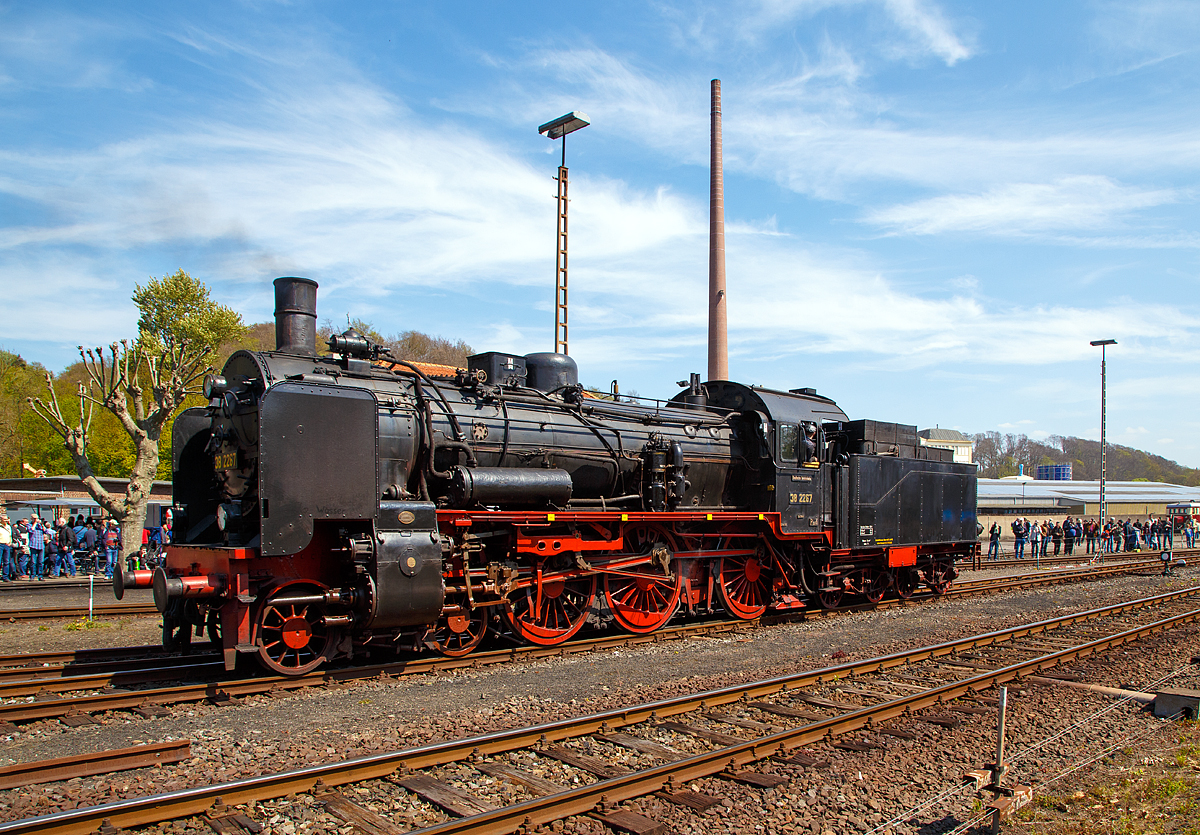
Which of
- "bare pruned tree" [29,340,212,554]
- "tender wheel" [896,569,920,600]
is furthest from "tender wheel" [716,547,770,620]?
"bare pruned tree" [29,340,212,554]

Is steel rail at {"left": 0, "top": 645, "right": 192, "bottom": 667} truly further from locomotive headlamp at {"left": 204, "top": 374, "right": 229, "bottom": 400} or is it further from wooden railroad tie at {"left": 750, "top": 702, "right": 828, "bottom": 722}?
wooden railroad tie at {"left": 750, "top": 702, "right": 828, "bottom": 722}

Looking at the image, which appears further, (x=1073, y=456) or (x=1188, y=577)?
(x=1073, y=456)

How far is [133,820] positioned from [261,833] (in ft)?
2.48

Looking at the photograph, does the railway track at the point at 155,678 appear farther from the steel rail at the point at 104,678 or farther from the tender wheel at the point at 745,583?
the tender wheel at the point at 745,583

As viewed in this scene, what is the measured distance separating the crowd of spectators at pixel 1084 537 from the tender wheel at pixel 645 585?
20.6 metres

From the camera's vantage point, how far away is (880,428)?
1495cm

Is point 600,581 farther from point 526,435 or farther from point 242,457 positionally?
point 242,457

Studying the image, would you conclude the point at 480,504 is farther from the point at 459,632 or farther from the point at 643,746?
the point at 643,746

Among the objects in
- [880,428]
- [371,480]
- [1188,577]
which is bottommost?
[1188,577]

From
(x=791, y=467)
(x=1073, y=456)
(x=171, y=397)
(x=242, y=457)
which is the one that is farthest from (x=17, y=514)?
(x=1073, y=456)

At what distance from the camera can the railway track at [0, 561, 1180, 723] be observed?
7236 millimetres

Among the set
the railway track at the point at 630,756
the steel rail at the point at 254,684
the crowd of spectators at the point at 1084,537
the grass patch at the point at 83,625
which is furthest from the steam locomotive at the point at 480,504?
the crowd of spectators at the point at 1084,537

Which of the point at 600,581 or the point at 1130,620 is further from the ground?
the point at 600,581

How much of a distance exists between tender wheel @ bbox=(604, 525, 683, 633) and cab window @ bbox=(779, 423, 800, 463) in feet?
8.78
